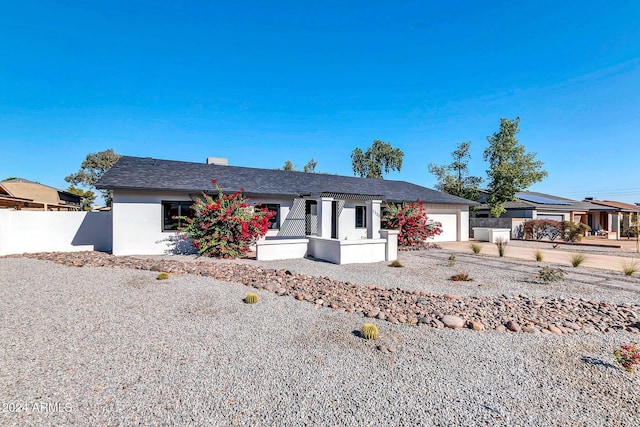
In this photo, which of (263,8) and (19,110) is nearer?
(263,8)

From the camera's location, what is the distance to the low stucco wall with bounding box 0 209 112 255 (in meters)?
12.6

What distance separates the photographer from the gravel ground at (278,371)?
2.69 metres

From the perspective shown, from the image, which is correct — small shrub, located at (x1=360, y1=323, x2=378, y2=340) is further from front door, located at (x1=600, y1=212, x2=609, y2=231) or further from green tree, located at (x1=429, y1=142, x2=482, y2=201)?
front door, located at (x1=600, y1=212, x2=609, y2=231)

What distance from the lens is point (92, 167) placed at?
122ft

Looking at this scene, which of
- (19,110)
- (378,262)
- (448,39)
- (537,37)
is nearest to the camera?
(378,262)

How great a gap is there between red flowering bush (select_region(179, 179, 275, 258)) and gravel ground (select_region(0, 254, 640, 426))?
6111 millimetres

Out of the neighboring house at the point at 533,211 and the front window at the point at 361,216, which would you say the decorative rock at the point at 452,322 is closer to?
the front window at the point at 361,216

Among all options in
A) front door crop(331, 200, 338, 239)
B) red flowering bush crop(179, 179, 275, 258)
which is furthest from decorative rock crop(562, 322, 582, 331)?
front door crop(331, 200, 338, 239)

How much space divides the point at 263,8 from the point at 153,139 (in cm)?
1499

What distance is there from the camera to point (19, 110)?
1873 cm

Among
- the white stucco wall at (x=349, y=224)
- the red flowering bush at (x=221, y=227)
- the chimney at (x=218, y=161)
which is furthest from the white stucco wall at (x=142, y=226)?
the white stucco wall at (x=349, y=224)

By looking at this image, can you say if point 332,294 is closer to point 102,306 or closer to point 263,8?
point 102,306

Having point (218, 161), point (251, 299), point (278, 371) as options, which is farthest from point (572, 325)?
point (218, 161)

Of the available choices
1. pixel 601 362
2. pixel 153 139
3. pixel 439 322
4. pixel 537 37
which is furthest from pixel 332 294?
pixel 153 139
